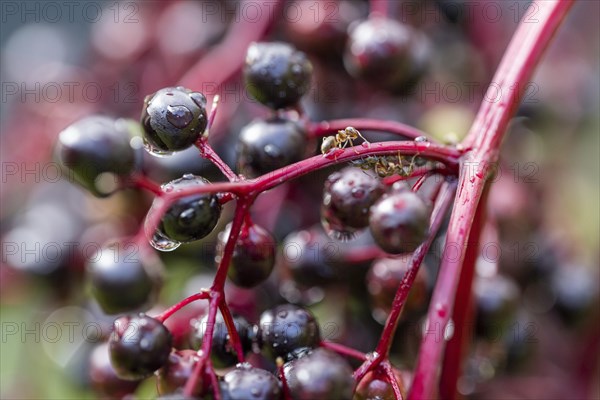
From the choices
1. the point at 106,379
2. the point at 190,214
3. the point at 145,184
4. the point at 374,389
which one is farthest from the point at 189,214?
the point at 106,379

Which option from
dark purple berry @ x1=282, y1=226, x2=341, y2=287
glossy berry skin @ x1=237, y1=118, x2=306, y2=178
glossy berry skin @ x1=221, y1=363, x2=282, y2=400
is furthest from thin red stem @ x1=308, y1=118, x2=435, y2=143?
glossy berry skin @ x1=221, y1=363, x2=282, y2=400

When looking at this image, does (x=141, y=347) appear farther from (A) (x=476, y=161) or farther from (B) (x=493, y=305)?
(B) (x=493, y=305)

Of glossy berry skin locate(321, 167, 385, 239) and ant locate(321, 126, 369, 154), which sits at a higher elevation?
ant locate(321, 126, 369, 154)

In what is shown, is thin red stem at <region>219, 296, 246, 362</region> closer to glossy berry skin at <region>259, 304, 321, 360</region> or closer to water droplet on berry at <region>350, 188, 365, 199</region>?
glossy berry skin at <region>259, 304, 321, 360</region>

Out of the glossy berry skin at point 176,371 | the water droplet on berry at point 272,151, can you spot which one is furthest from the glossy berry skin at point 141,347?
the water droplet on berry at point 272,151

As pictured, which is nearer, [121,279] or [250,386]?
[250,386]
